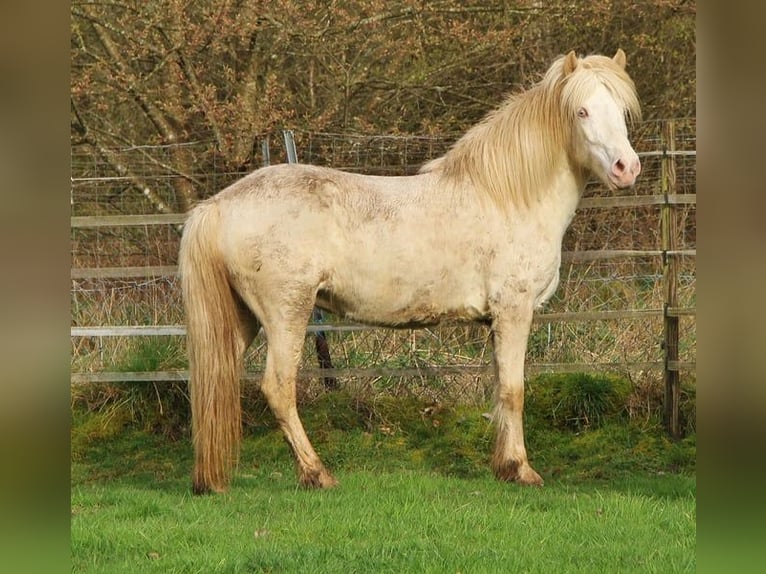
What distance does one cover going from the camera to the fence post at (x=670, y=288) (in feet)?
21.1

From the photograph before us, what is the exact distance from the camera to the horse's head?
4934 millimetres

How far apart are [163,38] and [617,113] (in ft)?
16.5

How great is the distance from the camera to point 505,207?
525 cm

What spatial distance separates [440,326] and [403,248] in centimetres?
131

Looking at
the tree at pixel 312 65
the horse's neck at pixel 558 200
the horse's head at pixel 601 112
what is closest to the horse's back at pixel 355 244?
the horse's neck at pixel 558 200

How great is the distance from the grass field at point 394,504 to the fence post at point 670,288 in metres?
0.25

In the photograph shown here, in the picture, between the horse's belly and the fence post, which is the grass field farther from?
the horse's belly

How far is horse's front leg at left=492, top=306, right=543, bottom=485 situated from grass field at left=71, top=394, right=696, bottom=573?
0.74 ft

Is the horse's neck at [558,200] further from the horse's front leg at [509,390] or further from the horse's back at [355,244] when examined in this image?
the horse's front leg at [509,390]

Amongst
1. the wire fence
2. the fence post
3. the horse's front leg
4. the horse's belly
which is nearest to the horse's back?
the horse's belly
